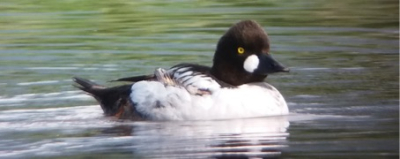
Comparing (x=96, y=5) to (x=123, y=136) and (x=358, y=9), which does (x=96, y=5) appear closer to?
(x=358, y=9)

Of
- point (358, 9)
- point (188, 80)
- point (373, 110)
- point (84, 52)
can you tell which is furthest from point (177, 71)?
point (358, 9)

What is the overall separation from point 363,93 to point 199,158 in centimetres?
334

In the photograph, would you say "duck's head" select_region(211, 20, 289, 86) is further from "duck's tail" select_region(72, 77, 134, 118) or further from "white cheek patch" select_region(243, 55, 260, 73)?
"duck's tail" select_region(72, 77, 134, 118)

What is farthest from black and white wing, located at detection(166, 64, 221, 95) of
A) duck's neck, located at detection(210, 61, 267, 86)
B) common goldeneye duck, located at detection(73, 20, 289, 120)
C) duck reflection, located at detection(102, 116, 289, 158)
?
duck reflection, located at detection(102, 116, 289, 158)

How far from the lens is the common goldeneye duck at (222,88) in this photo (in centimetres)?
1094

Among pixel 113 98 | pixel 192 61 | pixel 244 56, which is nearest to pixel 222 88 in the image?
pixel 244 56

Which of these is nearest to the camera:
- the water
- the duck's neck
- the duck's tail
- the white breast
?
the water

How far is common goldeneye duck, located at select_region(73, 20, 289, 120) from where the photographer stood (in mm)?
10938

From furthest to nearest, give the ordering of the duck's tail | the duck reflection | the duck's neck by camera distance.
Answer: the duck's tail, the duck's neck, the duck reflection

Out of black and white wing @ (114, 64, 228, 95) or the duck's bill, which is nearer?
black and white wing @ (114, 64, 228, 95)

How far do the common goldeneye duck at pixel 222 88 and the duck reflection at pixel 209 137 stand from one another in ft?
0.36

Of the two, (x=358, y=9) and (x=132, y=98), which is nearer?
(x=132, y=98)

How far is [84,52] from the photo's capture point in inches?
600

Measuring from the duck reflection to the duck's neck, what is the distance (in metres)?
0.50
